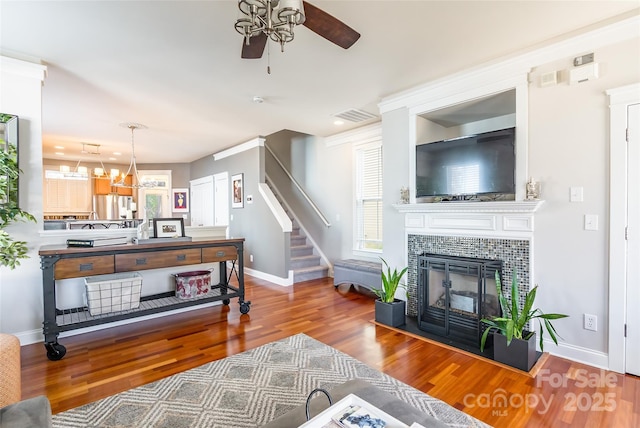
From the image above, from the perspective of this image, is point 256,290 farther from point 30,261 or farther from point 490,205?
point 490,205

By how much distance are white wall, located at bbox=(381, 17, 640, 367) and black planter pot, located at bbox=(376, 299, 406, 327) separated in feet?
4.04

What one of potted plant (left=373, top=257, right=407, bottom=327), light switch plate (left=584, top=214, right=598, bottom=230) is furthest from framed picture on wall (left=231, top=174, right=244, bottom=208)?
light switch plate (left=584, top=214, right=598, bottom=230)

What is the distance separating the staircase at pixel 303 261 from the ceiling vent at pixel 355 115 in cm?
256

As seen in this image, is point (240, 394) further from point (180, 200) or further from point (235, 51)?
point (180, 200)

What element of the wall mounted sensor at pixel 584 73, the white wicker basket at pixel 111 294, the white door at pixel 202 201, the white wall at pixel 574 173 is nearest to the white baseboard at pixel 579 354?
the white wall at pixel 574 173

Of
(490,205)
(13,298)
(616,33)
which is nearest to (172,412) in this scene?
(13,298)

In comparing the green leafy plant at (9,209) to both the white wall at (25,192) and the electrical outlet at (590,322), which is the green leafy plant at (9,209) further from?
the electrical outlet at (590,322)

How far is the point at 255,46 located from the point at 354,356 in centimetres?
245

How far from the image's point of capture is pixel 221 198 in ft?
22.1

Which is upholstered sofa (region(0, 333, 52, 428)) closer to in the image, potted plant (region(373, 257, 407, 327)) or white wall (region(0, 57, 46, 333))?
white wall (region(0, 57, 46, 333))

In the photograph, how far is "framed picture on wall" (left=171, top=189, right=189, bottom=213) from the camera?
8203mm

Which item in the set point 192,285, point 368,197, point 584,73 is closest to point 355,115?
point 368,197

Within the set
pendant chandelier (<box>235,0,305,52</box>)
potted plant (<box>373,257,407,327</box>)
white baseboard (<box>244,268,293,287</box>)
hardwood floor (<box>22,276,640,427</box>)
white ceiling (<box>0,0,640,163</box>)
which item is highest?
white ceiling (<box>0,0,640,163</box>)

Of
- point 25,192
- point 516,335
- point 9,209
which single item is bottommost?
point 516,335
